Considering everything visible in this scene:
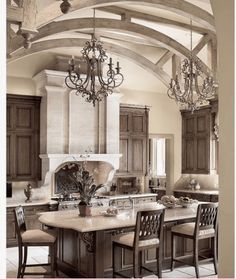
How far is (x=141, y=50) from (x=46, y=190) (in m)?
3.73

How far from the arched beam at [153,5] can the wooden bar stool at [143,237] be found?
8.02ft

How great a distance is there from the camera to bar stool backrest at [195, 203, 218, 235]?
5.18 meters

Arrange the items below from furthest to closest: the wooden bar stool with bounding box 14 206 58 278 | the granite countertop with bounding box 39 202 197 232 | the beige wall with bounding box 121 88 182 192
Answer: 1. the beige wall with bounding box 121 88 182 192
2. the wooden bar stool with bounding box 14 206 58 278
3. the granite countertop with bounding box 39 202 197 232

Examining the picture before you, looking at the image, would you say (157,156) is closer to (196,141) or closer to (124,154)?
(196,141)

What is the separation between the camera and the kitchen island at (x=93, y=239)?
4.72 metres

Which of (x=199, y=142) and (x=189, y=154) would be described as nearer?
(x=199, y=142)

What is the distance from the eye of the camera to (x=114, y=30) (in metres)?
5.97

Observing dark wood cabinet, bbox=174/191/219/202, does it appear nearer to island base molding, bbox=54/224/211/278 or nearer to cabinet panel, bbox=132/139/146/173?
cabinet panel, bbox=132/139/146/173

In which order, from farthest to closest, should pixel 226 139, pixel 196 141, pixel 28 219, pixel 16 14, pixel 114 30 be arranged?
pixel 196 141, pixel 28 219, pixel 114 30, pixel 16 14, pixel 226 139

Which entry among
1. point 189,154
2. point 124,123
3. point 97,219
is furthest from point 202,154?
point 97,219

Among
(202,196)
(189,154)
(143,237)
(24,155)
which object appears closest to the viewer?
(143,237)

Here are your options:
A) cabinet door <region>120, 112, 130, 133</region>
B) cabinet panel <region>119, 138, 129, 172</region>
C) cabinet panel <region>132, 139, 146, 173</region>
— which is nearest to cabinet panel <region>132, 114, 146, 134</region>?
cabinet door <region>120, 112, 130, 133</region>

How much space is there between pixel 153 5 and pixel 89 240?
305cm

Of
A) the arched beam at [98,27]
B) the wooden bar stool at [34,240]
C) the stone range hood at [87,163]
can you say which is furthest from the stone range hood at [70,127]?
the wooden bar stool at [34,240]
